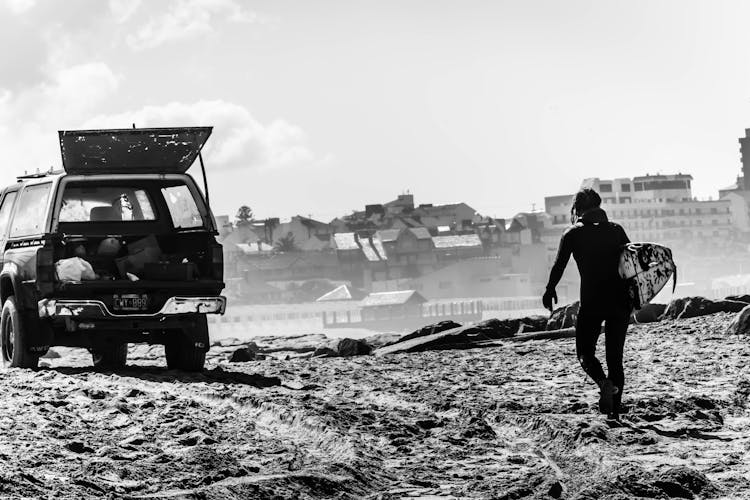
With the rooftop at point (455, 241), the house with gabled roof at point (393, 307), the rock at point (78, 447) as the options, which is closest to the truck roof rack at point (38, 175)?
the rock at point (78, 447)

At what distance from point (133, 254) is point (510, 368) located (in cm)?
414

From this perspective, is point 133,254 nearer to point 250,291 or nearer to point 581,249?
point 581,249

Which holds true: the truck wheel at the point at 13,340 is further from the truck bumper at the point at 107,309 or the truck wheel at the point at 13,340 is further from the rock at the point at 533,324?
the rock at the point at 533,324

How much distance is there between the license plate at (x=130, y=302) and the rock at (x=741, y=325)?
7000 millimetres

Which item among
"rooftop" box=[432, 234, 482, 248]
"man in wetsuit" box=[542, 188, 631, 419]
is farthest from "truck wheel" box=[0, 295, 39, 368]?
"rooftop" box=[432, 234, 482, 248]

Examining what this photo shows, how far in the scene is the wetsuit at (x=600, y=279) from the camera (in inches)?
385

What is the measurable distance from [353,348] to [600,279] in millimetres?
9727

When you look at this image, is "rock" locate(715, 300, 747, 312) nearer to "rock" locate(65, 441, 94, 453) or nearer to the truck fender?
the truck fender

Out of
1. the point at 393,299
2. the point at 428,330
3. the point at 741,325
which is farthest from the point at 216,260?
the point at 393,299

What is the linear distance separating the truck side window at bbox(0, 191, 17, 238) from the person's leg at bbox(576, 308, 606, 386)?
7543 mm

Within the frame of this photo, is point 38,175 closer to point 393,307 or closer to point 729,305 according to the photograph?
point 729,305

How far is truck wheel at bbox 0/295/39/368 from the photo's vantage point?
14.2m

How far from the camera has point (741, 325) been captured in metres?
16.5

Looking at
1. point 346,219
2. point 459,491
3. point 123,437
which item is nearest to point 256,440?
point 123,437
